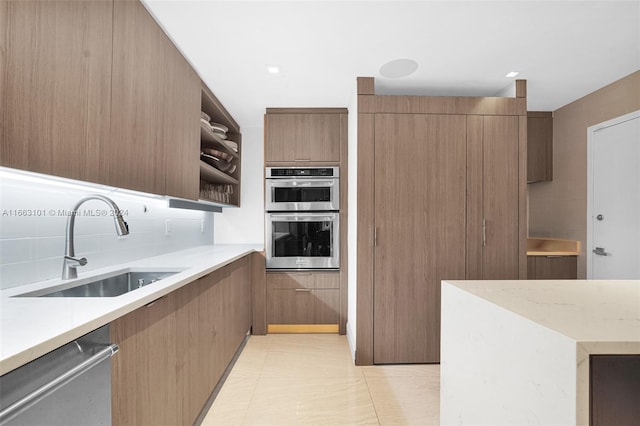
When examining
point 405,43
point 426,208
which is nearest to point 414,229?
point 426,208

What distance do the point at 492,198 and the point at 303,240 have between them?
1.76 metres

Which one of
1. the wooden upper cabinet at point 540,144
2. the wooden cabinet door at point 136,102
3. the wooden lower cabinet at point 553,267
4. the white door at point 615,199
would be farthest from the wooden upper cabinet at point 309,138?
the white door at point 615,199

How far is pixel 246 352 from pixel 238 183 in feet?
6.00

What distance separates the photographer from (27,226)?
1.32 metres

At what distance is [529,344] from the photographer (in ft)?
2.82

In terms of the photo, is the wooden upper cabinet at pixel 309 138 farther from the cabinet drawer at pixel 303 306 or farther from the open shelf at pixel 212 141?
the cabinet drawer at pixel 303 306

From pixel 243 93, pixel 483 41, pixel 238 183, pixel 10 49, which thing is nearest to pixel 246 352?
pixel 238 183

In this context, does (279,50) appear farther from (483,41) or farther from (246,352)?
(246,352)


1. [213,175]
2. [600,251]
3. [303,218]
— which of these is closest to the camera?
[600,251]

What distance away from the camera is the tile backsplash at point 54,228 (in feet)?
4.09

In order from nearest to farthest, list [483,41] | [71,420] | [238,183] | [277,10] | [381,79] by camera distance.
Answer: [71,420], [277,10], [483,41], [381,79], [238,183]

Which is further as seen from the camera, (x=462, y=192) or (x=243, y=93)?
(x=243, y=93)

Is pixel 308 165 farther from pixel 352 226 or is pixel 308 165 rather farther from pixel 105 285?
pixel 105 285

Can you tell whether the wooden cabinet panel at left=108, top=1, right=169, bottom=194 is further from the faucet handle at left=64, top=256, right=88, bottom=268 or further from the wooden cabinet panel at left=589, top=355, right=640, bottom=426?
the wooden cabinet panel at left=589, top=355, right=640, bottom=426
